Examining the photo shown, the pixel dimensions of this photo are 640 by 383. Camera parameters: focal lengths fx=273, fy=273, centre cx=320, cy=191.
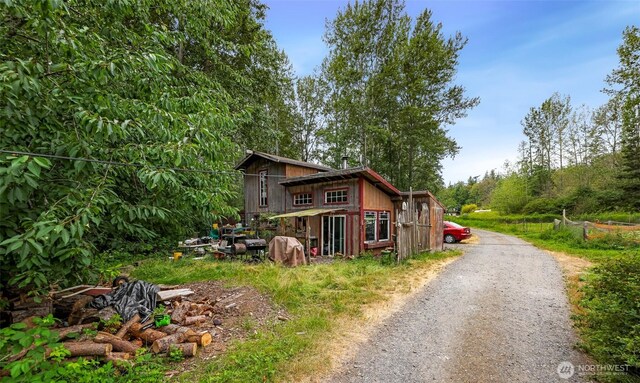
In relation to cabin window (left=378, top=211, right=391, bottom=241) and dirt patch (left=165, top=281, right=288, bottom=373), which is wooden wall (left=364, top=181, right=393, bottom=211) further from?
dirt patch (left=165, top=281, right=288, bottom=373)

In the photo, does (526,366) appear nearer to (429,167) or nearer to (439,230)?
(439,230)

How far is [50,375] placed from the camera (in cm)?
263

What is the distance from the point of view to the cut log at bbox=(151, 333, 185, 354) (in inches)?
149

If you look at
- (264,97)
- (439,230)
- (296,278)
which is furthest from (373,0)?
(296,278)

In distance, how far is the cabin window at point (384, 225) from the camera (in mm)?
13445

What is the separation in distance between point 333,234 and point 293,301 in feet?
23.3

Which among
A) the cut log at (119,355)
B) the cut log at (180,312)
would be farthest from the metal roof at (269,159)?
the cut log at (119,355)

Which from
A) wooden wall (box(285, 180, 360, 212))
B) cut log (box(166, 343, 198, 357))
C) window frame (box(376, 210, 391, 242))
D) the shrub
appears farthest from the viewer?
the shrub

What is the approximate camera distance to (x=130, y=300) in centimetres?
472

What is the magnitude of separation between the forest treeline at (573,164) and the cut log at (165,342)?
32775mm

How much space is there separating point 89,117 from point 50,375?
2603mm

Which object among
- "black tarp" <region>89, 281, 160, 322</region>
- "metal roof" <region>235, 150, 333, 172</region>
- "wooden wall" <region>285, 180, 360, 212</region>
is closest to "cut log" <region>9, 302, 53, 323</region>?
"black tarp" <region>89, 281, 160, 322</region>

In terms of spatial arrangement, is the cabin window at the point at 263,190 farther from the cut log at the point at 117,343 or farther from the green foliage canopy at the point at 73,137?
the cut log at the point at 117,343

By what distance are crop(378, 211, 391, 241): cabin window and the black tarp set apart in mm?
10235
